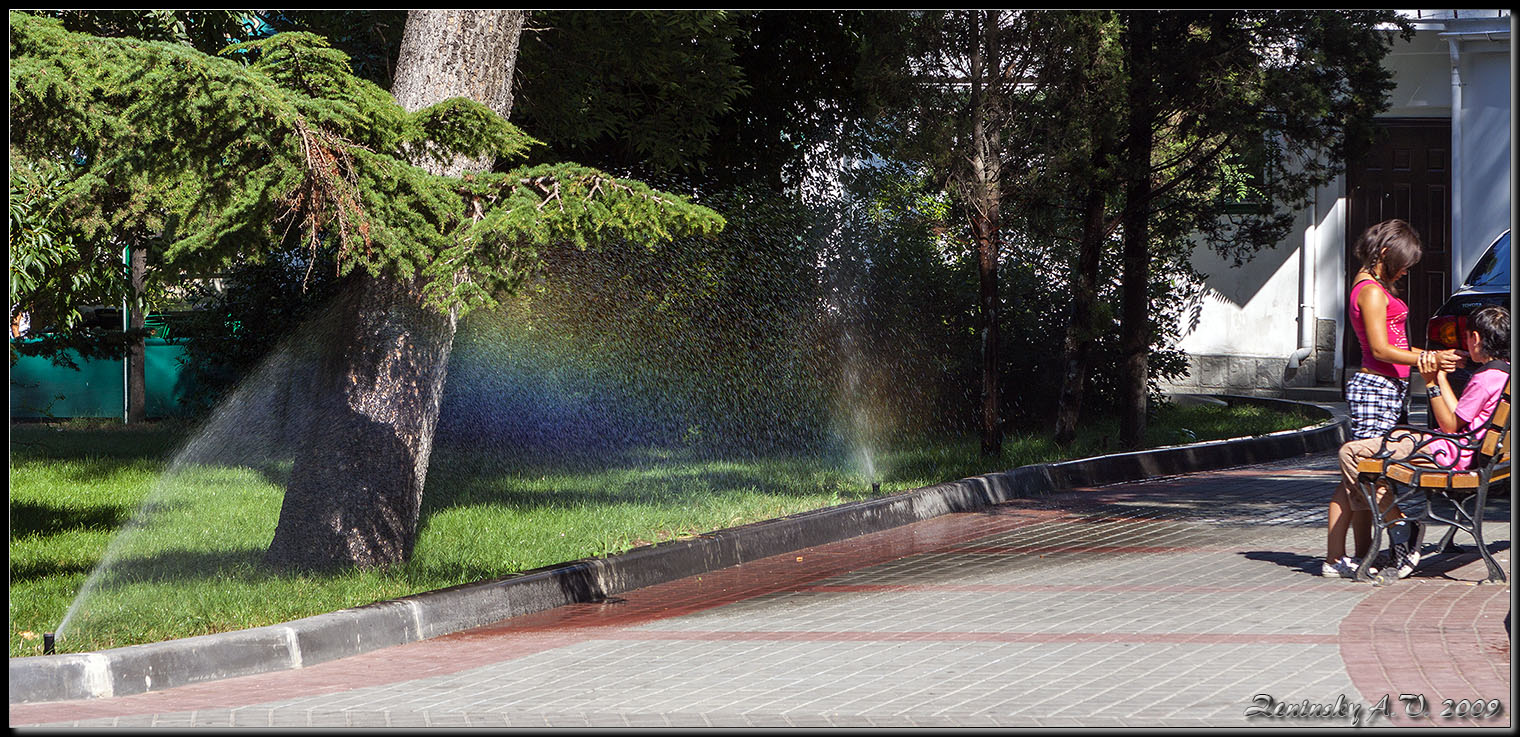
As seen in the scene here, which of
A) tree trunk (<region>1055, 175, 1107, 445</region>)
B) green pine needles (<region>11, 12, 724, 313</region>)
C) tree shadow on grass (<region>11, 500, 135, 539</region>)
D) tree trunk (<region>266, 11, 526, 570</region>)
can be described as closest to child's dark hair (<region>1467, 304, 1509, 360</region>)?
green pine needles (<region>11, 12, 724, 313</region>)

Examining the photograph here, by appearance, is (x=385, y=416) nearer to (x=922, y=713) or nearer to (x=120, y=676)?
(x=120, y=676)

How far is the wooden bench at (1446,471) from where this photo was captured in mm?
→ 6922

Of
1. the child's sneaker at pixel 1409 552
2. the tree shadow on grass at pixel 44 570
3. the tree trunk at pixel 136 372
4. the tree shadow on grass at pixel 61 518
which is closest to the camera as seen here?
the child's sneaker at pixel 1409 552

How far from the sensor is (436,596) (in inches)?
272

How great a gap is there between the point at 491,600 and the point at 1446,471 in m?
4.66

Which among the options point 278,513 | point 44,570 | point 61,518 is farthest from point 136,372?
point 44,570

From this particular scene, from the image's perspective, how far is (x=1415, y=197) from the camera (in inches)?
767

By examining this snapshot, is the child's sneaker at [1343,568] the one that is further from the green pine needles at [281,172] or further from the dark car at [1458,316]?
the green pine needles at [281,172]

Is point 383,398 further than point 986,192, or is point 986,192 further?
point 986,192

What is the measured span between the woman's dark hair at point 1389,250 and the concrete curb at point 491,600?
12.1ft

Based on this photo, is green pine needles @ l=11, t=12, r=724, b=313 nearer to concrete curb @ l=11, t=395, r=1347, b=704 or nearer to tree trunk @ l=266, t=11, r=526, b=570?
tree trunk @ l=266, t=11, r=526, b=570

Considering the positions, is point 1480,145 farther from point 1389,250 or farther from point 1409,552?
point 1409,552

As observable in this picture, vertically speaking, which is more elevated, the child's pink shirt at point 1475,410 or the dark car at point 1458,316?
the dark car at point 1458,316

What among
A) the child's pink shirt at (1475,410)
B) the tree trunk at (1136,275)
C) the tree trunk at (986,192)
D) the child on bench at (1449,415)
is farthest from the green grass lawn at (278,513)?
the child's pink shirt at (1475,410)
